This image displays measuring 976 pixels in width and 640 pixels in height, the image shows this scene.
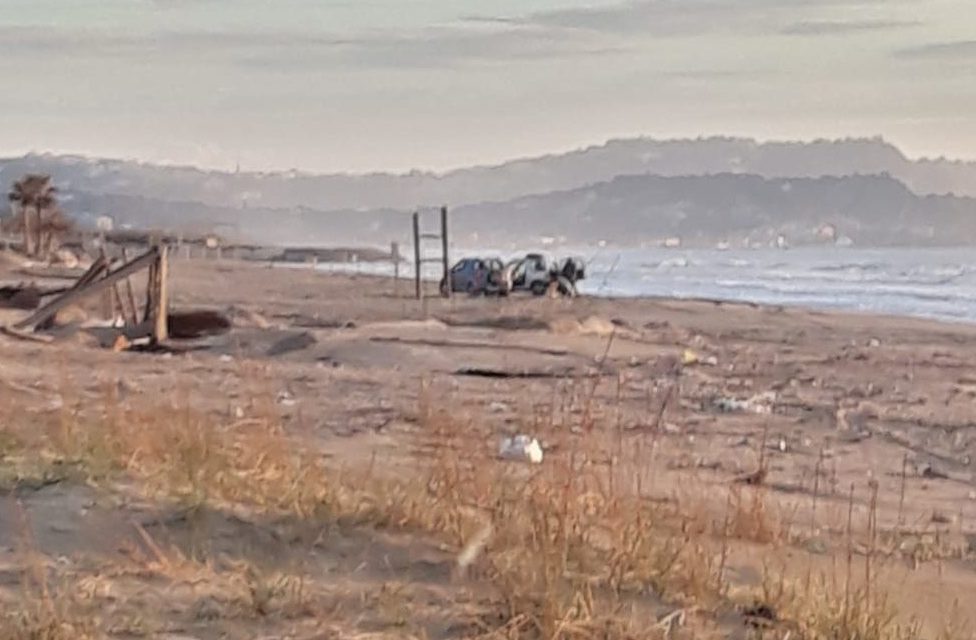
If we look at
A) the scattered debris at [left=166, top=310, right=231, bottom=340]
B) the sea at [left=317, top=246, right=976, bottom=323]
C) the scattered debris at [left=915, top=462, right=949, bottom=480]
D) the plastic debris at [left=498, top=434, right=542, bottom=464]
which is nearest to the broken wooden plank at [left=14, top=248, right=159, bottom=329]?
the scattered debris at [left=166, top=310, right=231, bottom=340]

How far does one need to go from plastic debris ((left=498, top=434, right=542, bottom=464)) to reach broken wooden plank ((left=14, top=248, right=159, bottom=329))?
838cm

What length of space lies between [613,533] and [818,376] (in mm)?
12950

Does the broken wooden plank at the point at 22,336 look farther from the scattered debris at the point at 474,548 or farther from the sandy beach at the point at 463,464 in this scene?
the scattered debris at the point at 474,548

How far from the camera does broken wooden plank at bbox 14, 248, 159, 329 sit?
16047 mm

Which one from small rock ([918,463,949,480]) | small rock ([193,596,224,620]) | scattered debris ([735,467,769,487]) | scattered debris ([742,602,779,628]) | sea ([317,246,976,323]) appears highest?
small rock ([193,596,224,620])

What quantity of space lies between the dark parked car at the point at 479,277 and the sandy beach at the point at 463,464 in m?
15.4

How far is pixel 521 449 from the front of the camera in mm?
8367

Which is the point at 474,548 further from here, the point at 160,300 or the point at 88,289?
the point at 88,289

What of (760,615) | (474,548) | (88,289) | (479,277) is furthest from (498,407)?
(479,277)

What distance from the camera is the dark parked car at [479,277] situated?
38188 millimetres

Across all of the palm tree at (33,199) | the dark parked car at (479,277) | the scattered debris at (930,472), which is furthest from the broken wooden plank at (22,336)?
the palm tree at (33,199)

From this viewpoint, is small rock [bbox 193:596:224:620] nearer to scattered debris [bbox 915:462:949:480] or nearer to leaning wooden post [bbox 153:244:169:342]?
scattered debris [bbox 915:462:949:480]

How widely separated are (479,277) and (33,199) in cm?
2168

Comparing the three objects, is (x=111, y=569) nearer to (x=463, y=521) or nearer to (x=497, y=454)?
(x=463, y=521)
